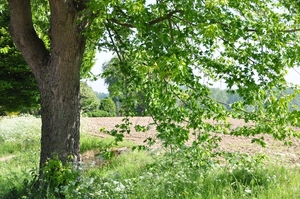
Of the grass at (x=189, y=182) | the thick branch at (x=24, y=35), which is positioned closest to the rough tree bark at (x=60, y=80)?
the thick branch at (x=24, y=35)

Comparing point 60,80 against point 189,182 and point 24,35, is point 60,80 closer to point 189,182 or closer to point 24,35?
point 24,35

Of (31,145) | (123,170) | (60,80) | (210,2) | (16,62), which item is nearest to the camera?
(210,2)

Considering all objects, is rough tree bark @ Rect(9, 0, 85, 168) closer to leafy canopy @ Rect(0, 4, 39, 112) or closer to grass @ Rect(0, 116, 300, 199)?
grass @ Rect(0, 116, 300, 199)

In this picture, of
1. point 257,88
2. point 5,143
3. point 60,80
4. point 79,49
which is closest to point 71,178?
point 60,80

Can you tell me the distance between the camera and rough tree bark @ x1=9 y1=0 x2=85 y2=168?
5836 mm

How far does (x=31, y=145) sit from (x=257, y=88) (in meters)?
10.4

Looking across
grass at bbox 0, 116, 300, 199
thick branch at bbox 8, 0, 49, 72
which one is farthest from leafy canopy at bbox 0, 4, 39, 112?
grass at bbox 0, 116, 300, 199

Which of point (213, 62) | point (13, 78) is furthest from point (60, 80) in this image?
point (13, 78)

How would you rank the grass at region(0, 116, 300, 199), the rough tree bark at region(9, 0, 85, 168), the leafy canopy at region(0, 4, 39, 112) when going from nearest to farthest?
the grass at region(0, 116, 300, 199) → the rough tree bark at region(9, 0, 85, 168) → the leafy canopy at region(0, 4, 39, 112)

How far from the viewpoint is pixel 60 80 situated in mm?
5863

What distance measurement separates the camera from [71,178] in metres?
5.14

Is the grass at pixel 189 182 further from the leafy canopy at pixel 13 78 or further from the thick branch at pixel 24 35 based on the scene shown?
the leafy canopy at pixel 13 78

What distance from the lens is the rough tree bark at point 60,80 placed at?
19.1 ft

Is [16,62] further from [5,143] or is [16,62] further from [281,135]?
[281,135]
